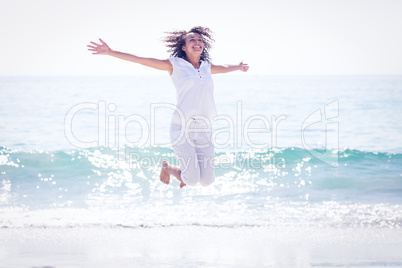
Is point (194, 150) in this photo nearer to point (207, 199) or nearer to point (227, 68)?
point (227, 68)

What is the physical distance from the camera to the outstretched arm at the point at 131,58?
5387 millimetres

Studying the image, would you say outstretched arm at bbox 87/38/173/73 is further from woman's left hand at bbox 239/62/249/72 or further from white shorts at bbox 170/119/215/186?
woman's left hand at bbox 239/62/249/72

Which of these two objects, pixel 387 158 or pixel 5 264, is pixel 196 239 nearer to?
pixel 5 264

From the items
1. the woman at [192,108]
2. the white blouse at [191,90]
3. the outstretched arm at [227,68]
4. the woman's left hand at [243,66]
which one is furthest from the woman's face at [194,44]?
the woman's left hand at [243,66]

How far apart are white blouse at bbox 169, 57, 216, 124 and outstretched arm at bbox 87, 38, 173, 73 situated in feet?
0.30

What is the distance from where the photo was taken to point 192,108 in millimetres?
5805

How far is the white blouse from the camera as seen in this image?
5801 millimetres

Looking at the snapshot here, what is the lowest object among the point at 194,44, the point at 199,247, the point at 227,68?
the point at 199,247

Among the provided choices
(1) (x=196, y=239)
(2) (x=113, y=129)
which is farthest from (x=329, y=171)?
(2) (x=113, y=129)

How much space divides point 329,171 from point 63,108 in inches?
727

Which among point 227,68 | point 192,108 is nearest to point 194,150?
point 192,108

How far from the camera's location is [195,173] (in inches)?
231

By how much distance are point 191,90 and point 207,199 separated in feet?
13.0

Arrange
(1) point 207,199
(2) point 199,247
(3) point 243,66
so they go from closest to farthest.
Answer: (2) point 199,247 < (3) point 243,66 < (1) point 207,199
